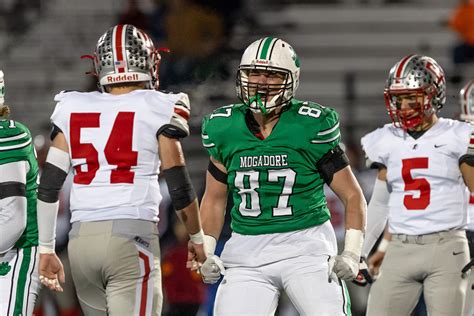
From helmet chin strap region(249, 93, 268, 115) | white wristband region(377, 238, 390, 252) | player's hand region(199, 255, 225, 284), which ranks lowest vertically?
white wristband region(377, 238, 390, 252)

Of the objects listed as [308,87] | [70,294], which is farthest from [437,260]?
[308,87]

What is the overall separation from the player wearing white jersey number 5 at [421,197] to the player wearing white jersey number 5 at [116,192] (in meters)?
1.47

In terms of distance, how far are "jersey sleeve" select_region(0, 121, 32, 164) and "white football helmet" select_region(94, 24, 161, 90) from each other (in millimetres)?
437

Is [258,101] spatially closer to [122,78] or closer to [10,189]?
[122,78]

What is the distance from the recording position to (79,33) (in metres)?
12.0

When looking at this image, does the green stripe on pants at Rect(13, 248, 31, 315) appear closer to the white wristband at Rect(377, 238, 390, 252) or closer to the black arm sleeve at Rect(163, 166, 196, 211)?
the black arm sleeve at Rect(163, 166, 196, 211)

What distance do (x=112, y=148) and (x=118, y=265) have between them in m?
0.49

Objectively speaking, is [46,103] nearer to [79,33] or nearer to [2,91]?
[79,33]

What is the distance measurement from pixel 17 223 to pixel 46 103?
6420 millimetres

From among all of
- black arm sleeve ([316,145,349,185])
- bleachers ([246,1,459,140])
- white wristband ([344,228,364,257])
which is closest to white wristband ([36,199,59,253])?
black arm sleeve ([316,145,349,185])

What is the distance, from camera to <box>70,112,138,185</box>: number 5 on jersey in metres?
5.17

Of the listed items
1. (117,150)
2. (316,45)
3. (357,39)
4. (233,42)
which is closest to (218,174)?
(117,150)

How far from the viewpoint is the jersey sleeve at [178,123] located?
17.0 ft

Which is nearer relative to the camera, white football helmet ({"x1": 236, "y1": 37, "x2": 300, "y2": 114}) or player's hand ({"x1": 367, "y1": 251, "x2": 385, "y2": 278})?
white football helmet ({"x1": 236, "y1": 37, "x2": 300, "y2": 114})
